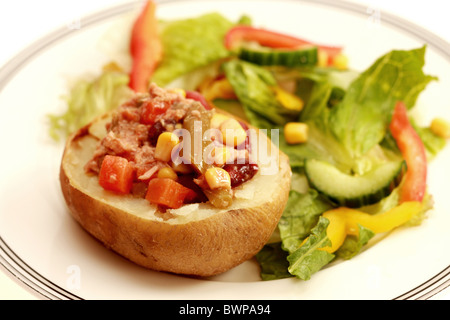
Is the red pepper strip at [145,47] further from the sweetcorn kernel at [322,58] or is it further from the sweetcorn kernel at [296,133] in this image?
the sweetcorn kernel at [322,58]

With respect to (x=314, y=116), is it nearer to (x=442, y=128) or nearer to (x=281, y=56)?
(x=281, y=56)

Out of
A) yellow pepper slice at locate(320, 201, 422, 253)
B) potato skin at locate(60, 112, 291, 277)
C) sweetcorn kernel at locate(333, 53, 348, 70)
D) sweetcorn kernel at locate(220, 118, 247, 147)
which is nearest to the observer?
potato skin at locate(60, 112, 291, 277)

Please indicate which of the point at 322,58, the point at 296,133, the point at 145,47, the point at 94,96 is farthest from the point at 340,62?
the point at 94,96

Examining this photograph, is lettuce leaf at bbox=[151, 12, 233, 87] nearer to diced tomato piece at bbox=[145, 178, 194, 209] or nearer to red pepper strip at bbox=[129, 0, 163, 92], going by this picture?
red pepper strip at bbox=[129, 0, 163, 92]

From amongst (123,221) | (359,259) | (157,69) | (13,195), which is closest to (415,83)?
(359,259)

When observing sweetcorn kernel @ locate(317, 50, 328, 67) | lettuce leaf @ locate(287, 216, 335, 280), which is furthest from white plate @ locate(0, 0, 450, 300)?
sweetcorn kernel @ locate(317, 50, 328, 67)

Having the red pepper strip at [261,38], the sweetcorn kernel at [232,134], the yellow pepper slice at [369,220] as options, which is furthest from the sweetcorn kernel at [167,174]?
the red pepper strip at [261,38]
